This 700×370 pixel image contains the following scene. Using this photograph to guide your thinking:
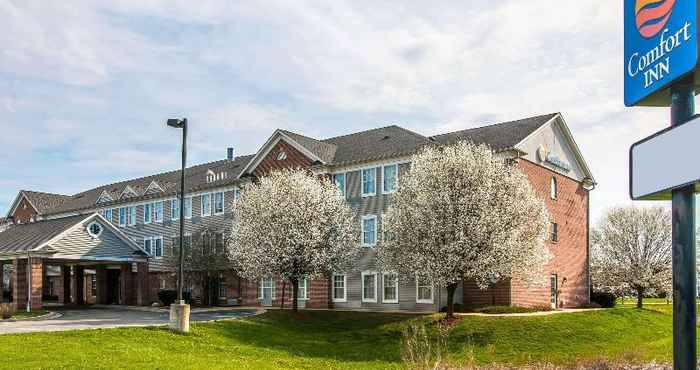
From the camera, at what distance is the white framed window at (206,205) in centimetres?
5119

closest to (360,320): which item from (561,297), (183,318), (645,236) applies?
(183,318)

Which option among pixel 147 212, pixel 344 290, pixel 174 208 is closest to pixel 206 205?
pixel 174 208

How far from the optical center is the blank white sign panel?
20.7 ft

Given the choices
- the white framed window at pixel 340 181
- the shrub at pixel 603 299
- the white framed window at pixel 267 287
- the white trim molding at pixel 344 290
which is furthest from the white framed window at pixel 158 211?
the shrub at pixel 603 299

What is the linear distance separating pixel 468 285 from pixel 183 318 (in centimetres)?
1619

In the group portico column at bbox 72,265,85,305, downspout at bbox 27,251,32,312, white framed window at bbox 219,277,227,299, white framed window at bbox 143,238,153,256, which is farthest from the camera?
white framed window at bbox 143,238,153,256

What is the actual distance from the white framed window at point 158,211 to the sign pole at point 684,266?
51.2 metres

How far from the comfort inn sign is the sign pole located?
0.24m

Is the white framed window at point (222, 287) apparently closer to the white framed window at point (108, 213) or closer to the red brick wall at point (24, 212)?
the white framed window at point (108, 213)

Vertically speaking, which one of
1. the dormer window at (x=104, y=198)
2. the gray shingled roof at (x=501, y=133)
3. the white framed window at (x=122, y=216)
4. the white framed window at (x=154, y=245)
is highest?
the gray shingled roof at (x=501, y=133)

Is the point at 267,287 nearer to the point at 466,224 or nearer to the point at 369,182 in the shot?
the point at 369,182

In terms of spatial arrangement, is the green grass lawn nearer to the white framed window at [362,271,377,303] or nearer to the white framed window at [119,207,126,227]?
the white framed window at [362,271,377,303]

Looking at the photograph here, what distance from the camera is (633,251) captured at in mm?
54594

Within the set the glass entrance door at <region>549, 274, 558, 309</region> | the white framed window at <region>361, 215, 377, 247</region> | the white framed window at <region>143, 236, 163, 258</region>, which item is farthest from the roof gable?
the glass entrance door at <region>549, 274, 558, 309</region>
